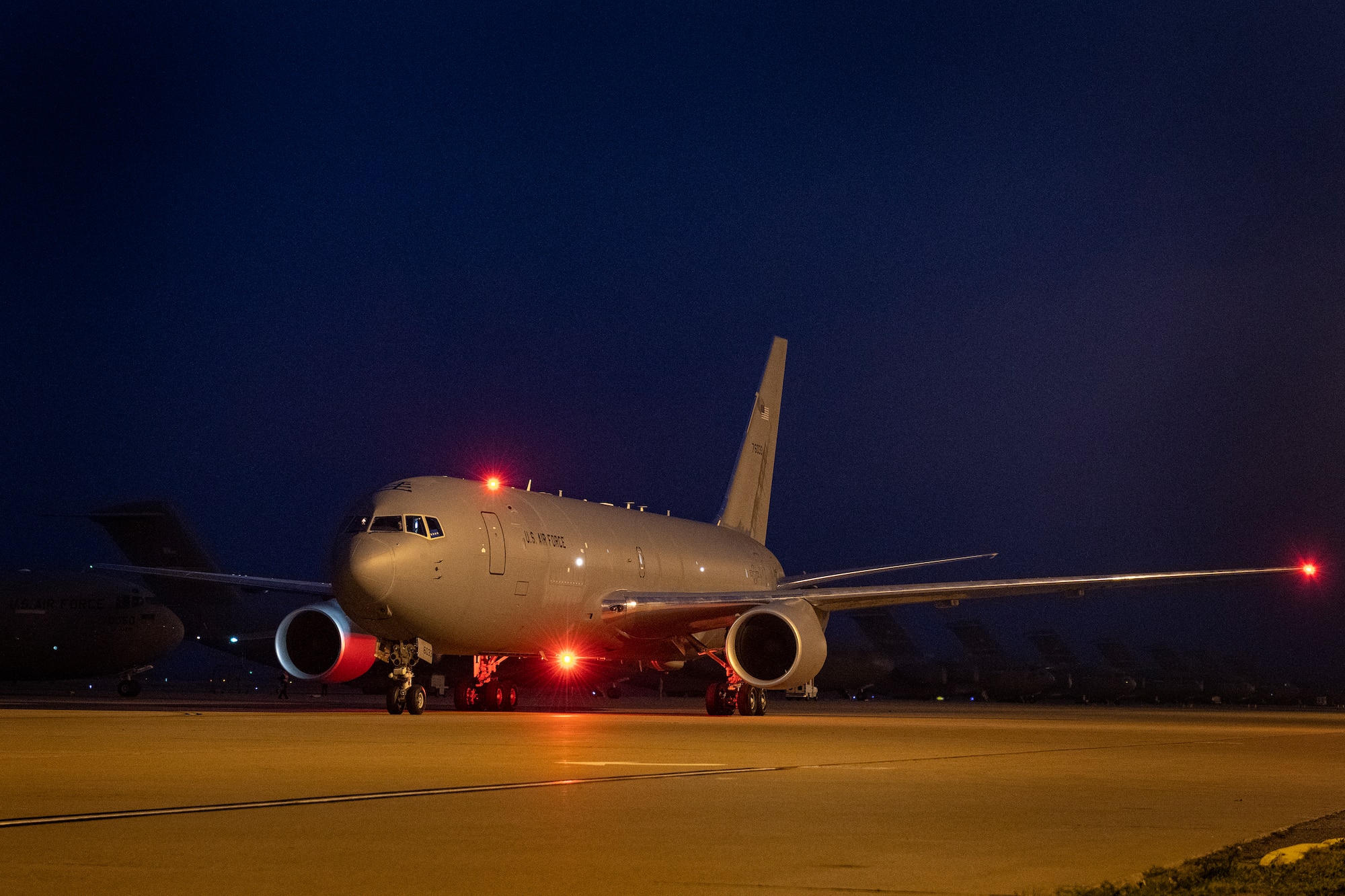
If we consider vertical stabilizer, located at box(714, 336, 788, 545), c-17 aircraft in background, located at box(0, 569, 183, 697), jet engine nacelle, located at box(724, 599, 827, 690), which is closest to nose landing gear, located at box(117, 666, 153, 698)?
c-17 aircraft in background, located at box(0, 569, 183, 697)

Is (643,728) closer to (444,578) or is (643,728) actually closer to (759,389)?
(444,578)

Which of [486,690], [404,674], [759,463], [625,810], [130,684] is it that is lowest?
[625,810]

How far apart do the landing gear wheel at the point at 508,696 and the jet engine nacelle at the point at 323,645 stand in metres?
3.41

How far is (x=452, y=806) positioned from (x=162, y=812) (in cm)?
174

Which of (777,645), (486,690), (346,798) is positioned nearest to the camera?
(346,798)

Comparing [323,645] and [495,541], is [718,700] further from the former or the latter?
[323,645]

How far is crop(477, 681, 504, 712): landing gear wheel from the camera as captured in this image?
1216 inches

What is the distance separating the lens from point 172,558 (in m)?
59.6

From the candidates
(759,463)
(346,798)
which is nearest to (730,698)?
(759,463)

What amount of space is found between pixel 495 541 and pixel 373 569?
111 inches

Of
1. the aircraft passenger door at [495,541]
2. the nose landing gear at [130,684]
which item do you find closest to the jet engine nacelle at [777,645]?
the aircraft passenger door at [495,541]

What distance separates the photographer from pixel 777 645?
29797 millimetres

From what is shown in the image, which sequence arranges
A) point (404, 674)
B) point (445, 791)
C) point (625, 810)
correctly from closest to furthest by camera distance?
1. point (625, 810)
2. point (445, 791)
3. point (404, 674)

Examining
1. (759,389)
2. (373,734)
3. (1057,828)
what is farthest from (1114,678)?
(1057,828)
